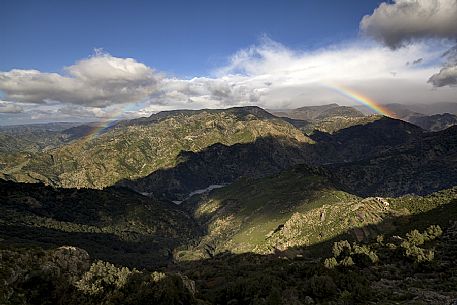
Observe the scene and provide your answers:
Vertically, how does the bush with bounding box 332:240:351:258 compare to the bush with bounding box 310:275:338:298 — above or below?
below

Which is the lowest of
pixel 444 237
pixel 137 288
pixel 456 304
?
pixel 444 237

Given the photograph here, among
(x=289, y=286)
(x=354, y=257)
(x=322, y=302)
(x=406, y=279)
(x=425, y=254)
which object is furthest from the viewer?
(x=354, y=257)

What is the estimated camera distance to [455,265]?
263ft

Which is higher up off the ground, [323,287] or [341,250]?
[323,287]

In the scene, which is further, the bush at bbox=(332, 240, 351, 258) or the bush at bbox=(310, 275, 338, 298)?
the bush at bbox=(332, 240, 351, 258)

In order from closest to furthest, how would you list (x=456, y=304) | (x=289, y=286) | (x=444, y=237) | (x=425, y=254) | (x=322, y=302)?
(x=456, y=304) → (x=322, y=302) → (x=289, y=286) → (x=425, y=254) → (x=444, y=237)

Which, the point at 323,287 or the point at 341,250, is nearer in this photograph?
the point at 323,287

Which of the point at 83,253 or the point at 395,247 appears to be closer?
the point at 395,247

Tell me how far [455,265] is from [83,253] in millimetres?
110110

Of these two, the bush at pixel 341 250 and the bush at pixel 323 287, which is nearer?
the bush at pixel 323 287

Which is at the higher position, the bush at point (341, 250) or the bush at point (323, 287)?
the bush at point (323, 287)

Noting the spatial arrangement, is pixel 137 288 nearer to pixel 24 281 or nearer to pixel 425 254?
pixel 24 281

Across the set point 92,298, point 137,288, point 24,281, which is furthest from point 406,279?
point 24,281

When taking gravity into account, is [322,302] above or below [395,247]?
above
